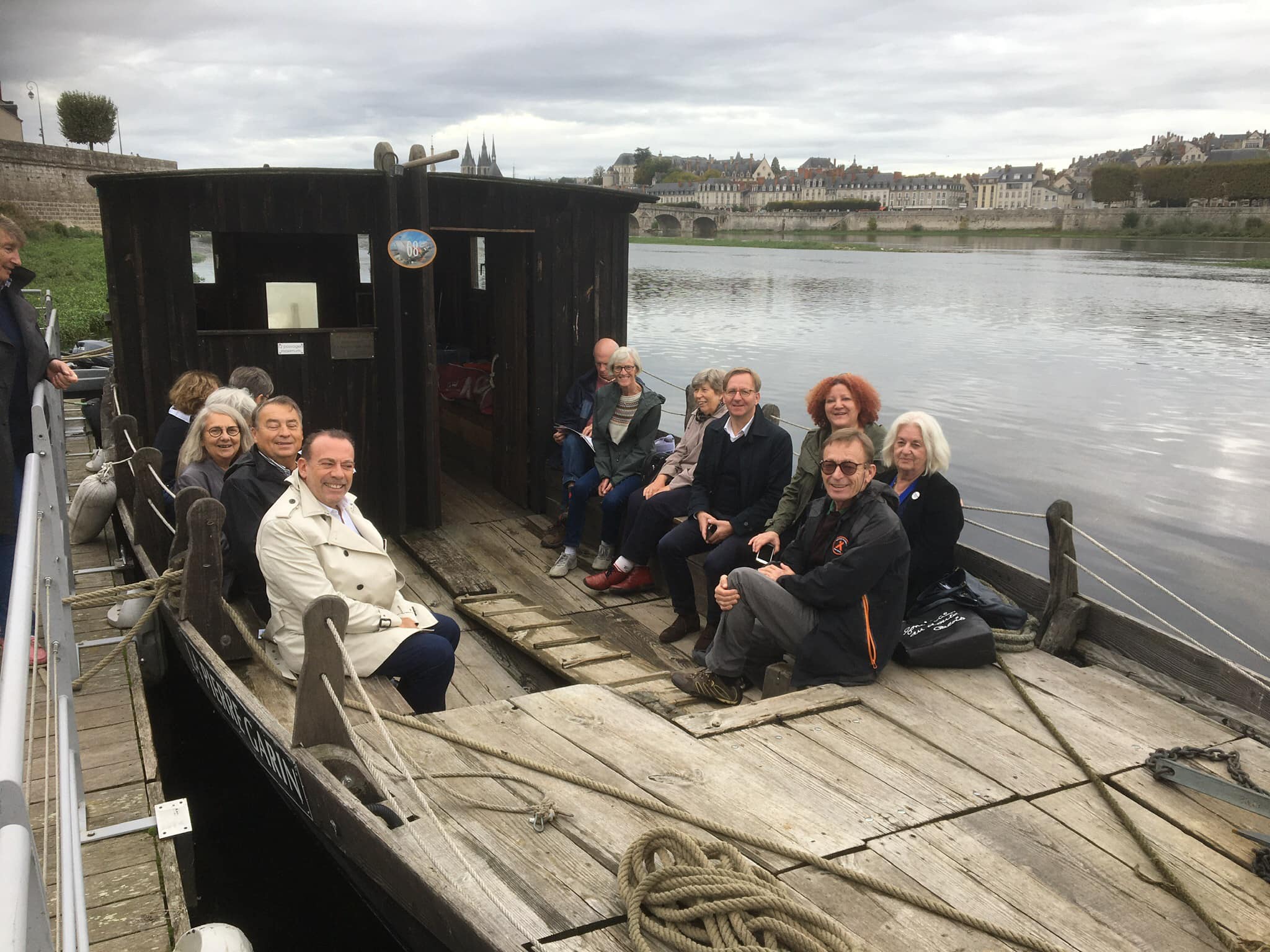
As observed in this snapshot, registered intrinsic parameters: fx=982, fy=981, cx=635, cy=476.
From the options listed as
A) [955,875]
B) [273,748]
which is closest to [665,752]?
[955,875]

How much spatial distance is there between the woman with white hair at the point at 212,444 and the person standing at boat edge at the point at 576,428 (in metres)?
2.36

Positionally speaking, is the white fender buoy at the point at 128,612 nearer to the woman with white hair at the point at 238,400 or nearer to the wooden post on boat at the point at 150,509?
the wooden post on boat at the point at 150,509

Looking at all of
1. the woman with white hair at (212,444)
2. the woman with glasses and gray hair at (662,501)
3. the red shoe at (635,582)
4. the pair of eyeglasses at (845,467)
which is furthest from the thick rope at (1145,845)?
the woman with white hair at (212,444)

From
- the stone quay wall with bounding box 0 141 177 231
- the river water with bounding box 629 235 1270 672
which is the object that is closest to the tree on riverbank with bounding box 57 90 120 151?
the stone quay wall with bounding box 0 141 177 231

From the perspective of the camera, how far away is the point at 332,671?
301 centimetres

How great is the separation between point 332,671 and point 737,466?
9.30 feet

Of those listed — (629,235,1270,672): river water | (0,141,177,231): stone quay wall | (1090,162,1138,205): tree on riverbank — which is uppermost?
(1090,162,1138,205): tree on riverbank

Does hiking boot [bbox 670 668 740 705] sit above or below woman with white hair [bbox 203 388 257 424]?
below

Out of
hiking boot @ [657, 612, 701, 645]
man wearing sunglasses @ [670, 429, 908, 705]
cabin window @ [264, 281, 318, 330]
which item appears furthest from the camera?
cabin window @ [264, 281, 318, 330]

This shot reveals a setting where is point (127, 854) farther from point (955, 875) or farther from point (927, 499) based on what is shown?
point (927, 499)

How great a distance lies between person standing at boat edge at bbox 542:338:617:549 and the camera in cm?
674

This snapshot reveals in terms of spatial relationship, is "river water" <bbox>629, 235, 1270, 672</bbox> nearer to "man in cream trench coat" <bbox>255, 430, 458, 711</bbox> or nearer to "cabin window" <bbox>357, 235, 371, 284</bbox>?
"cabin window" <bbox>357, 235, 371, 284</bbox>

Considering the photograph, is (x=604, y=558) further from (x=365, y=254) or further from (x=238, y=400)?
(x=365, y=254)

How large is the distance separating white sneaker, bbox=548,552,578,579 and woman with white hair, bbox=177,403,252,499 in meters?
2.20
